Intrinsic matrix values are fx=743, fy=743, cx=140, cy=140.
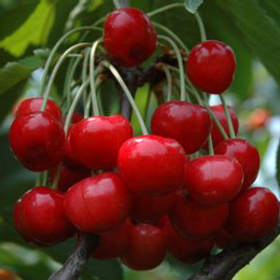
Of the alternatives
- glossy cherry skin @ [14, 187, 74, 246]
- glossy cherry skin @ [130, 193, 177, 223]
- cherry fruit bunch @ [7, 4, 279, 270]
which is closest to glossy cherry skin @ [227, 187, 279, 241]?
cherry fruit bunch @ [7, 4, 279, 270]

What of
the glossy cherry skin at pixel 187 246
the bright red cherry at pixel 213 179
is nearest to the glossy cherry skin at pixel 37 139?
the bright red cherry at pixel 213 179

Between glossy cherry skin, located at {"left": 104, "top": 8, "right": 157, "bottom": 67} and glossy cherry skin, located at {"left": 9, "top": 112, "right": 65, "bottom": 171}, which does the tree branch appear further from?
glossy cherry skin, located at {"left": 104, "top": 8, "right": 157, "bottom": 67}

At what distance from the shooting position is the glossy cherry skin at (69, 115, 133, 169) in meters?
1.48

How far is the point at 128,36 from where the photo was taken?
68.9 inches

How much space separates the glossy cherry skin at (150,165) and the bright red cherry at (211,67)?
1.13 feet

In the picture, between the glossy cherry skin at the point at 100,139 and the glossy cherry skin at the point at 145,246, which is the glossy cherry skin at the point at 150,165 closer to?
the glossy cherry skin at the point at 100,139

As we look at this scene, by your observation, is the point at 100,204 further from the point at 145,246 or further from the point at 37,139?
the point at 145,246

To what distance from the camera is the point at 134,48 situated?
1.76 metres

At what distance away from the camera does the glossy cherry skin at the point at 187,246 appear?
1730 millimetres

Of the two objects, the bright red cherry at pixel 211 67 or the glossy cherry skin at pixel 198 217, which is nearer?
the glossy cherry skin at pixel 198 217

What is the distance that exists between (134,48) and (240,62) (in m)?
1.14

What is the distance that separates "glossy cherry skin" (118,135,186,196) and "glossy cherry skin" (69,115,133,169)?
57 millimetres

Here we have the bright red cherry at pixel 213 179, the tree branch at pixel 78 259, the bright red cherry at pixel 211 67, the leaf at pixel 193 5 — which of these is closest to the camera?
the tree branch at pixel 78 259

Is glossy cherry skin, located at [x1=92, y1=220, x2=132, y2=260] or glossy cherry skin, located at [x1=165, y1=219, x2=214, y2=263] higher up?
glossy cherry skin, located at [x1=92, y1=220, x2=132, y2=260]
